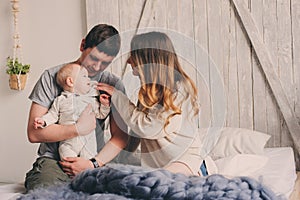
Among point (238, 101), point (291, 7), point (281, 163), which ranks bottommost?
point (281, 163)

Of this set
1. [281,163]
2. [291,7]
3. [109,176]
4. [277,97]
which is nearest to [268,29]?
[291,7]

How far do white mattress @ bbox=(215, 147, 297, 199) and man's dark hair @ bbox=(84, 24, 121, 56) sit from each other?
774 mm

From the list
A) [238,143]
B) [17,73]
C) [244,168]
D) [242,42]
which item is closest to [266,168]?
[244,168]

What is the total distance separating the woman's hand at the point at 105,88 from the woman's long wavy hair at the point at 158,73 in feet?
0.38

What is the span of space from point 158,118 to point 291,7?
184 cm

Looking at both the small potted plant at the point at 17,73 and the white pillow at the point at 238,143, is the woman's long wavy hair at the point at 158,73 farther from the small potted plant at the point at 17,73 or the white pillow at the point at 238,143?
the small potted plant at the point at 17,73

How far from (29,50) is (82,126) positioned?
6.99 feet

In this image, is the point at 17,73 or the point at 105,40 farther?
the point at 17,73

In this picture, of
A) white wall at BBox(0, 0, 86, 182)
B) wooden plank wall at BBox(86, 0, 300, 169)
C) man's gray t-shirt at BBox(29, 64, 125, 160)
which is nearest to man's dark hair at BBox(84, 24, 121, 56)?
man's gray t-shirt at BBox(29, 64, 125, 160)

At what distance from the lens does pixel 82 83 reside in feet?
5.60

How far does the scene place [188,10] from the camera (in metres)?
3.29

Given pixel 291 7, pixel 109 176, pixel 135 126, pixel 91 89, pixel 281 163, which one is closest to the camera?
pixel 109 176

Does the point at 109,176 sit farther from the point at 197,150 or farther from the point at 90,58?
the point at 90,58

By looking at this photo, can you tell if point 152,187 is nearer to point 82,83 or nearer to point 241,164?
point 82,83
